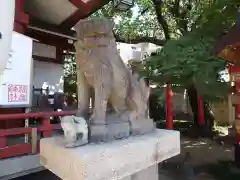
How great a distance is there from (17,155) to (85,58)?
2334mm

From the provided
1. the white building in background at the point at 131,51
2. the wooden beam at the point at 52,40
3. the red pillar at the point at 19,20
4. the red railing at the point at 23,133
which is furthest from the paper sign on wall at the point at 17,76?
the wooden beam at the point at 52,40

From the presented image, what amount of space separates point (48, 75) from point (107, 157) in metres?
6.67

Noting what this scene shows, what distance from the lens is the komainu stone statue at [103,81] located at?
2475mm

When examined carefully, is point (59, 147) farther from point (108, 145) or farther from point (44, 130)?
point (44, 130)

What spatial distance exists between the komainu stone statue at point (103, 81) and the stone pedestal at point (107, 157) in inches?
5.8

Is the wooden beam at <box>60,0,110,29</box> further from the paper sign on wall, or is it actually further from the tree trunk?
the tree trunk

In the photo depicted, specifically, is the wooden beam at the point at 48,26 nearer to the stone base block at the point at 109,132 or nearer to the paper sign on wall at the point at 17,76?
the paper sign on wall at the point at 17,76

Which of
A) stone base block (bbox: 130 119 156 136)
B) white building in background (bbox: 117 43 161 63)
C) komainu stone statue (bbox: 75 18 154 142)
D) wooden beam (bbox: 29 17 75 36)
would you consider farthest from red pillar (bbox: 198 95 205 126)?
komainu stone statue (bbox: 75 18 154 142)

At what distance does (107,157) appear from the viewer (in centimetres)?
224

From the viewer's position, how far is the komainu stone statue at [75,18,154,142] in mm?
2475

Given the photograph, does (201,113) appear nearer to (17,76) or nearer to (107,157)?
(17,76)

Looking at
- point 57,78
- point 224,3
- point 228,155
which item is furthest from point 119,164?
point 57,78

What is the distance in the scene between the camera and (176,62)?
15.4ft

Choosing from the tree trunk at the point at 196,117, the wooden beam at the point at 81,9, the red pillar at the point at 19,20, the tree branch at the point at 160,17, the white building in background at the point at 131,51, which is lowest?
the tree trunk at the point at 196,117
